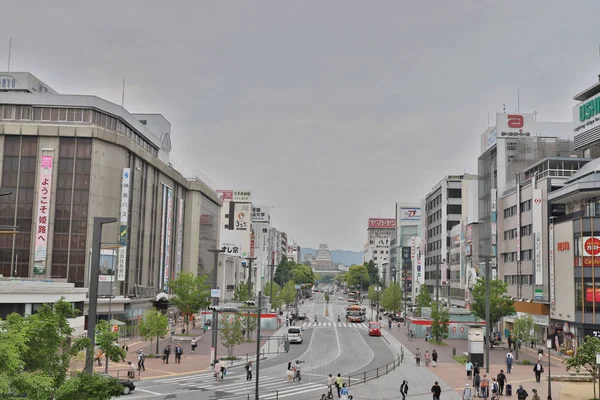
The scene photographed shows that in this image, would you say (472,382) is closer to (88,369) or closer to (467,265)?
(88,369)

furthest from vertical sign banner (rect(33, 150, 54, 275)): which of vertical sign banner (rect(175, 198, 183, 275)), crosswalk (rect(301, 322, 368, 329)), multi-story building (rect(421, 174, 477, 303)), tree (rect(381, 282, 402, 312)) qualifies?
multi-story building (rect(421, 174, 477, 303))

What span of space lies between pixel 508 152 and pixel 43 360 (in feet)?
259

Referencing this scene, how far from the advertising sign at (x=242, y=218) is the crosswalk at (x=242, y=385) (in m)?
121

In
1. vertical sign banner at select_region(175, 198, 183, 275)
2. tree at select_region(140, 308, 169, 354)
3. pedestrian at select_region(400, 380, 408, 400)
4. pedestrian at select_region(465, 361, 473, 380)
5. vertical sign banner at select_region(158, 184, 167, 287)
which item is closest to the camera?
pedestrian at select_region(400, 380, 408, 400)

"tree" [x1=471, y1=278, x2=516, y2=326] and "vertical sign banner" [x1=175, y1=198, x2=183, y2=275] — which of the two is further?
"vertical sign banner" [x1=175, y1=198, x2=183, y2=275]

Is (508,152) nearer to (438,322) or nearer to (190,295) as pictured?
(438,322)

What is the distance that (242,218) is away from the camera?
170m

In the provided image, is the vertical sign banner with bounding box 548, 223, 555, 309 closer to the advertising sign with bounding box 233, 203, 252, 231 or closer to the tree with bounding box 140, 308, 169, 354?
the tree with bounding box 140, 308, 169, 354

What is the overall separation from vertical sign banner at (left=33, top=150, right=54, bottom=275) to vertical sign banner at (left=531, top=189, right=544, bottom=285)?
178 ft

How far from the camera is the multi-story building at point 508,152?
284 feet

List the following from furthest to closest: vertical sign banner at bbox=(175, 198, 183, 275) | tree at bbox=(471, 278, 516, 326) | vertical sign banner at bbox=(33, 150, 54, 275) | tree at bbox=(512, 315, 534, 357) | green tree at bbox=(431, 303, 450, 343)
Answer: vertical sign banner at bbox=(175, 198, 183, 275) → green tree at bbox=(431, 303, 450, 343) → vertical sign banner at bbox=(33, 150, 54, 275) → tree at bbox=(471, 278, 516, 326) → tree at bbox=(512, 315, 534, 357)

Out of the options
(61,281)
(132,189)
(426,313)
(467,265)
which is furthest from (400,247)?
(61,281)

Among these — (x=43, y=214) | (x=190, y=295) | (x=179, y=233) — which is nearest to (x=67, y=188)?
(x=43, y=214)

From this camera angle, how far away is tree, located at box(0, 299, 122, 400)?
16.9 m
